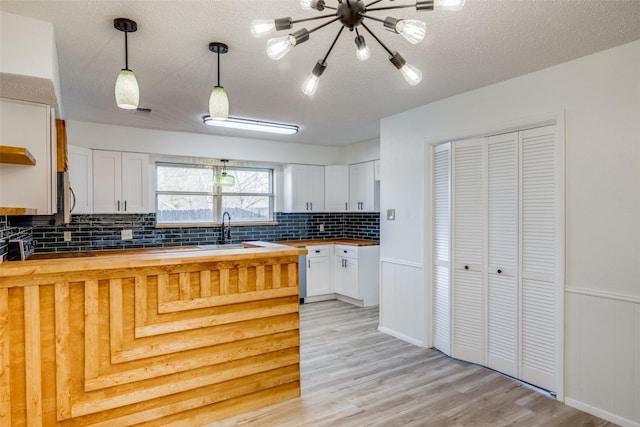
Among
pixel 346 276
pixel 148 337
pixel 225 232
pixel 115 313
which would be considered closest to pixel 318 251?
pixel 346 276

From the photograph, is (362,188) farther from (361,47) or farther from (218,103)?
(361,47)

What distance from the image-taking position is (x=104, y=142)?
14.5ft

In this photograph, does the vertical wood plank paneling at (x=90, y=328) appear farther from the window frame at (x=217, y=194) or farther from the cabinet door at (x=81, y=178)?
the window frame at (x=217, y=194)

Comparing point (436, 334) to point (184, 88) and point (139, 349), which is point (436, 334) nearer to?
point (139, 349)

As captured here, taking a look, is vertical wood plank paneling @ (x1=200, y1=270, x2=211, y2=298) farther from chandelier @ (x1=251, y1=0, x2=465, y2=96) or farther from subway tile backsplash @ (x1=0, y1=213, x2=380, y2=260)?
subway tile backsplash @ (x1=0, y1=213, x2=380, y2=260)

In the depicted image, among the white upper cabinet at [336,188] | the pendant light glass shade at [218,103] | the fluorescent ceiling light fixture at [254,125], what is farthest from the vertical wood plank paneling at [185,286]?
the white upper cabinet at [336,188]

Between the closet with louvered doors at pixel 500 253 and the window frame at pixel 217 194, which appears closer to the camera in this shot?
the closet with louvered doors at pixel 500 253

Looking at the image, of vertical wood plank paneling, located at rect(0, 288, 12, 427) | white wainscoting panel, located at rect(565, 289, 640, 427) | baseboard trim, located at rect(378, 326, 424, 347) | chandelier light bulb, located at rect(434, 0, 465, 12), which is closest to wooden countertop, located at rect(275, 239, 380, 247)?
baseboard trim, located at rect(378, 326, 424, 347)

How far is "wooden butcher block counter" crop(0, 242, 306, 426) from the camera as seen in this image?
1961 mm

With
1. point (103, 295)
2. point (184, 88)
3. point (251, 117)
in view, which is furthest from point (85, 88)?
point (103, 295)

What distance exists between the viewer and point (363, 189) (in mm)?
5656

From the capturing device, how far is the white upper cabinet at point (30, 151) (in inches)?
88.7

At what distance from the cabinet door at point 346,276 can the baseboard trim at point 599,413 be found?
115 inches

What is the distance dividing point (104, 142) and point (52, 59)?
2604mm
